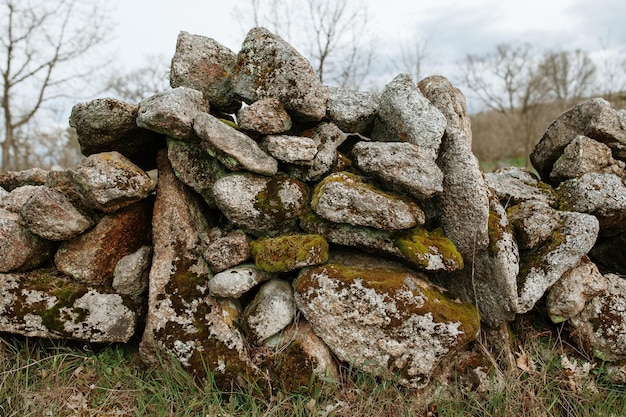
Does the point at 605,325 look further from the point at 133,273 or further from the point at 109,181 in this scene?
the point at 109,181

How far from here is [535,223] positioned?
3434mm

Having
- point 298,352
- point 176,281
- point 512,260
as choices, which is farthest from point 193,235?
point 512,260

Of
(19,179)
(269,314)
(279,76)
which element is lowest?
(269,314)

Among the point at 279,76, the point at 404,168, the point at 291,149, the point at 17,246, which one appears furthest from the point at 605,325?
the point at 17,246

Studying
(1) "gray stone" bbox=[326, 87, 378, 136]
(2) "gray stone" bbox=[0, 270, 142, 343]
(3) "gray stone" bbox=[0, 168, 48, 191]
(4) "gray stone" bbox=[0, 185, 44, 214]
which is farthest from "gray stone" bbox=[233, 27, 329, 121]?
(3) "gray stone" bbox=[0, 168, 48, 191]

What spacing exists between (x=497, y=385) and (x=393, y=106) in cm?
Answer: 227

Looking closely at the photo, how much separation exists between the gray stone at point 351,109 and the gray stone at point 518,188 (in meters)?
1.26

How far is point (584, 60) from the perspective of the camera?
2330 centimetres

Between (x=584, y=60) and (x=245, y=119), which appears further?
(x=584, y=60)

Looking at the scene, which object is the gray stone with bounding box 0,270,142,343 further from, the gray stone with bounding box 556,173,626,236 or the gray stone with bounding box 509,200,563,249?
the gray stone with bounding box 556,173,626,236

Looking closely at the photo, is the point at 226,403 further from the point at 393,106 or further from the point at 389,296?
the point at 393,106

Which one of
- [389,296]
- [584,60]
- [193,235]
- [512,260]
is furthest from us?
[584,60]

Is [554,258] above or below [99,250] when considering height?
below

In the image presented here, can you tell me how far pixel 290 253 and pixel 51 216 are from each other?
1.88 metres
